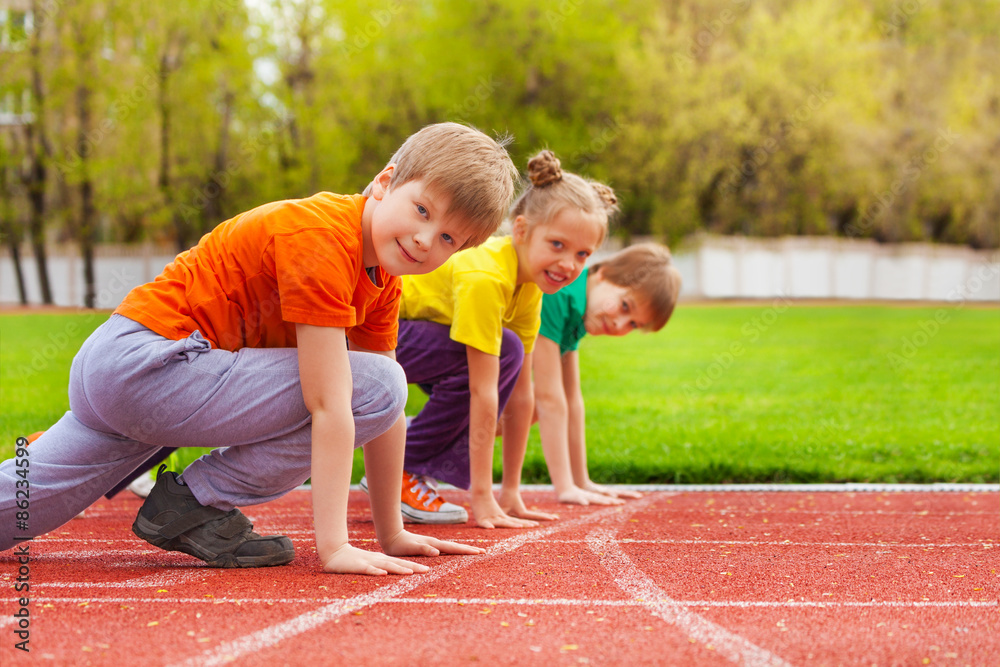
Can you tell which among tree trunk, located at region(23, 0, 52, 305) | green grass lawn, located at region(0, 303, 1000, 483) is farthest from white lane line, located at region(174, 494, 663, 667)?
tree trunk, located at region(23, 0, 52, 305)

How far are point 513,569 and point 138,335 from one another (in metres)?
1.29

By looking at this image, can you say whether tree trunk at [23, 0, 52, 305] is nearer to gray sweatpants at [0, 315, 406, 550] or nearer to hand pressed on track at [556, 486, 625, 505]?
hand pressed on track at [556, 486, 625, 505]

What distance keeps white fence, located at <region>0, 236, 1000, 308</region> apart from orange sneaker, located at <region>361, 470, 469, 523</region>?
1005 inches

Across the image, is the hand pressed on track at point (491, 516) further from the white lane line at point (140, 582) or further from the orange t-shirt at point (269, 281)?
the white lane line at point (140, 582)

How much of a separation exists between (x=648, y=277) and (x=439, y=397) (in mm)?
1136

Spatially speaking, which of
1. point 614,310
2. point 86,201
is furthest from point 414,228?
point 86,201

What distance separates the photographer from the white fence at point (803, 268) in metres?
27.8

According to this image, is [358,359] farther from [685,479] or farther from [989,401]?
[989,401]

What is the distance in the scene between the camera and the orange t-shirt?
2.60m

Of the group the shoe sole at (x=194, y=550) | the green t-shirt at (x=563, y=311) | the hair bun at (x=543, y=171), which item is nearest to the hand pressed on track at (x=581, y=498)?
the green t-shirt at (x=563, y=311)

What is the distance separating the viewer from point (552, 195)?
13.0ft

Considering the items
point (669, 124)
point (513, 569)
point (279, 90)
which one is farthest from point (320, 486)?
point (669, 124)

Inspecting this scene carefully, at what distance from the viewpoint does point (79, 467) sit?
9.32 feet

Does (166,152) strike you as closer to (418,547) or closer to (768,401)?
(768,401)
